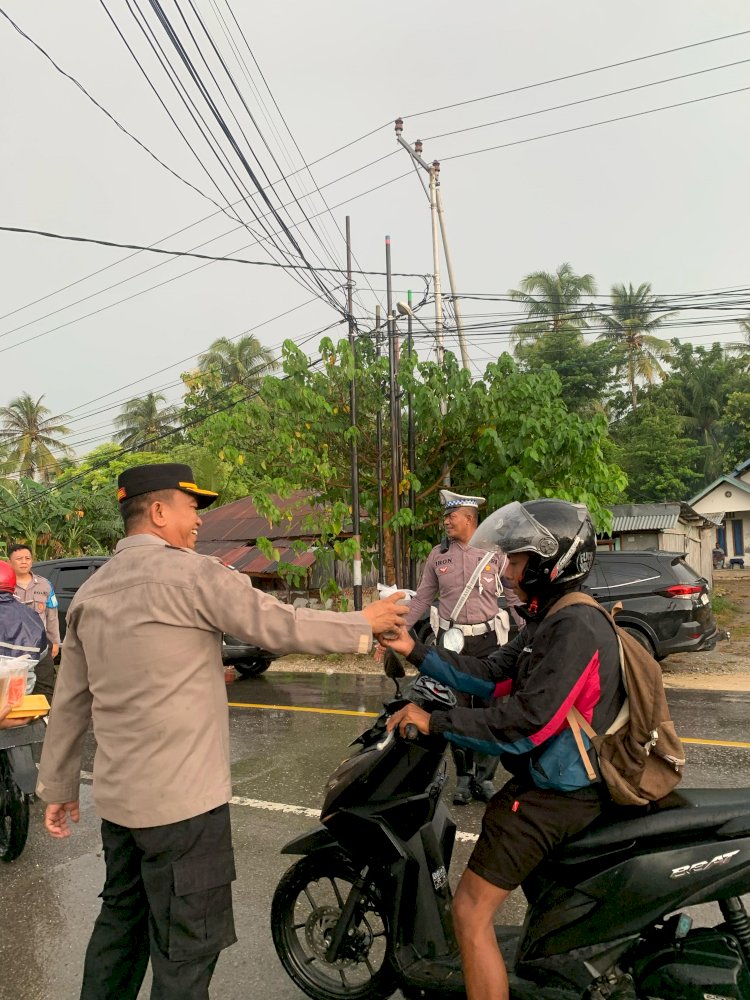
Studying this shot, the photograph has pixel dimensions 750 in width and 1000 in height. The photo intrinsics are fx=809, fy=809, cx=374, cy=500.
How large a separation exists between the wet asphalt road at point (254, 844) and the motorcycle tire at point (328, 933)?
0.79 feet

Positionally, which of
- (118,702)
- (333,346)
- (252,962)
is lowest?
(252,962)

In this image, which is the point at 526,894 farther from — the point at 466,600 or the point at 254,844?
the point at 466,600

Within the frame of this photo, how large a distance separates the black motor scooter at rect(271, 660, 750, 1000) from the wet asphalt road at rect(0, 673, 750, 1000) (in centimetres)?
49

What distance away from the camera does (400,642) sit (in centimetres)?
281

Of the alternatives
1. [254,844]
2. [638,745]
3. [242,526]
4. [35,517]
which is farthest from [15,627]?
[35,517]

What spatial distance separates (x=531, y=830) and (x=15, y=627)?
355 cm

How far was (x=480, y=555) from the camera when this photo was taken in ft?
18.6

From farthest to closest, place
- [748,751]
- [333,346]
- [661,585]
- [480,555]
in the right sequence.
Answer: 1. [333,346]
2. [661,585]
3. [748,751]
4. [480,555]

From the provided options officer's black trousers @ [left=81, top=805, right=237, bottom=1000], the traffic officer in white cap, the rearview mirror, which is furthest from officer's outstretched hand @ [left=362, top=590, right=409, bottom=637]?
the traffic officer in white cap

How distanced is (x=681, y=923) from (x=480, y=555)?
3.40 metres

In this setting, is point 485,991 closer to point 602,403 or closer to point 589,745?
point 589,745

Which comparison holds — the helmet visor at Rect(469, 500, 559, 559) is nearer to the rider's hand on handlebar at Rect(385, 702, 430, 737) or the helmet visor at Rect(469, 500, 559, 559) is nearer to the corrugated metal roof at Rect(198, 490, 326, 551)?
the rider's hand on handlebar at Rect(385, 702, 430, 737)

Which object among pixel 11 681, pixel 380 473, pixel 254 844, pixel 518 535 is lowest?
pixel 254 844

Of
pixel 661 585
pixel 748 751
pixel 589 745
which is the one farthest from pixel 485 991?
pixel 661 585
